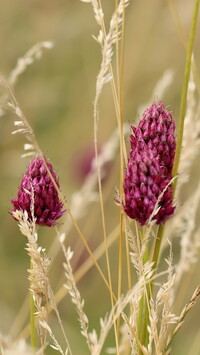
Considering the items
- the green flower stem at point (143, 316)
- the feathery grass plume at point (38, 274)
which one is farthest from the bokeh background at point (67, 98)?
the feathery grass plume at point (38, 274)

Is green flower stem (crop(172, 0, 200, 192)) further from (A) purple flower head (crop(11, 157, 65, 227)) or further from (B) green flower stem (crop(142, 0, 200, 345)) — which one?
(A) purple flower head (crop(11, 157, 65, 227))

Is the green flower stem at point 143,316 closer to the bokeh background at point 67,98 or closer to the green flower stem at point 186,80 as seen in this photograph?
the green flower stem at point 186,80

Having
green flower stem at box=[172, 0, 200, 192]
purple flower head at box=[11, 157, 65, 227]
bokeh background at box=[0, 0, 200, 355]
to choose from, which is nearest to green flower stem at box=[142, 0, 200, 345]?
green flower stem at box=[172, 0, 200, 192]

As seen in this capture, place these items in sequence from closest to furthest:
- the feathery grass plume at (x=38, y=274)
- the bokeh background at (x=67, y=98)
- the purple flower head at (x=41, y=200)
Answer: the feathery grass plume at (x=38, y=274) → the purple flower head at (x=41, y=200) → the bokeh background at (x=67, y=98)

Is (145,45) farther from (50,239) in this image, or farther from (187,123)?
(187,123)

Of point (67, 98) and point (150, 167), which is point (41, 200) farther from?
point (67, 98)

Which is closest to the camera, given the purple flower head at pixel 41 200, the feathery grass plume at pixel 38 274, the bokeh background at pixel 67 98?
the feathery grass plume at pixel 38 274
